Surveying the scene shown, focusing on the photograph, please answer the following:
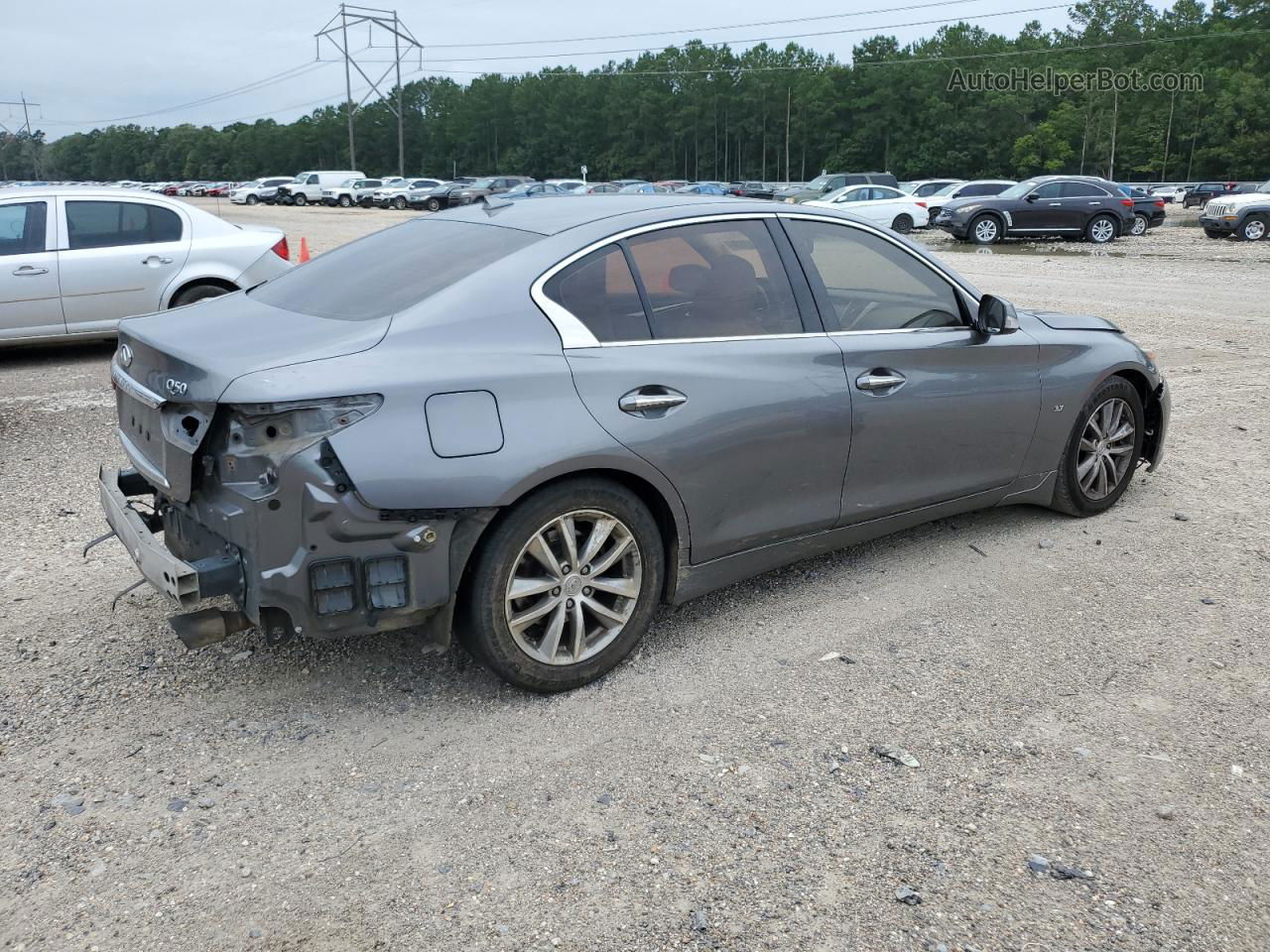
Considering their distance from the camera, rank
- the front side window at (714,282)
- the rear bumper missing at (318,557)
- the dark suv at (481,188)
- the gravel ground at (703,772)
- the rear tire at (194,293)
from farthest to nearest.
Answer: the dark suv at (481,188)
the rear tire at (194,293)
the front side window at (714,282)
the rear bumper missing at (318,557)
the gravel ground at (703,772)

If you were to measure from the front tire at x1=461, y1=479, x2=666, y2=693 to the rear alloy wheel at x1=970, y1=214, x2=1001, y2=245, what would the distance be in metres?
24.6

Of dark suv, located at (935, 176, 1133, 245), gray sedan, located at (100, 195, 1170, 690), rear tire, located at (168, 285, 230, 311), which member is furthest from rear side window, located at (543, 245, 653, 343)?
dark suv, located at (935, 176, 1133, 245)

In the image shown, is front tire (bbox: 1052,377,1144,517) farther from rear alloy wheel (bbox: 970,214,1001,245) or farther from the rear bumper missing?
rear alloy wheel (bbox: 970,214,1001,245)

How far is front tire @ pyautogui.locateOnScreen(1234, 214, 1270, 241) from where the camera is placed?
25891 mm

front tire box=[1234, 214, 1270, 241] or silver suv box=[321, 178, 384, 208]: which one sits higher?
silver suv box=[321, 178, 384, 208]

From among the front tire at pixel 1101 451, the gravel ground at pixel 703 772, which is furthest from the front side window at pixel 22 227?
the front tire at pixel 1101 451

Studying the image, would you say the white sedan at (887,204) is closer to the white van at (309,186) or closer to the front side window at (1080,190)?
the front side window at (1080,190)

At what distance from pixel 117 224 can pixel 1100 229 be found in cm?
2340

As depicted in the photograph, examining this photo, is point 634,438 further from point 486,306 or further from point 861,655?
point 861,655

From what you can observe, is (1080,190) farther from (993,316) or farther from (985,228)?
(993,316)

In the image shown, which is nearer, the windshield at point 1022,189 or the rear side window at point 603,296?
the rear side window at point 603,296

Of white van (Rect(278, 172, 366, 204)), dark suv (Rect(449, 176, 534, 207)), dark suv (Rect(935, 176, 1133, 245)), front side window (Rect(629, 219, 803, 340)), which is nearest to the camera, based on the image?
front side window (Rect(629, 219, 803, 340))

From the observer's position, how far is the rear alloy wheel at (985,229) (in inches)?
1032

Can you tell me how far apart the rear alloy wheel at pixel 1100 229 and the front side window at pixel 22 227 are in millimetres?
23624
